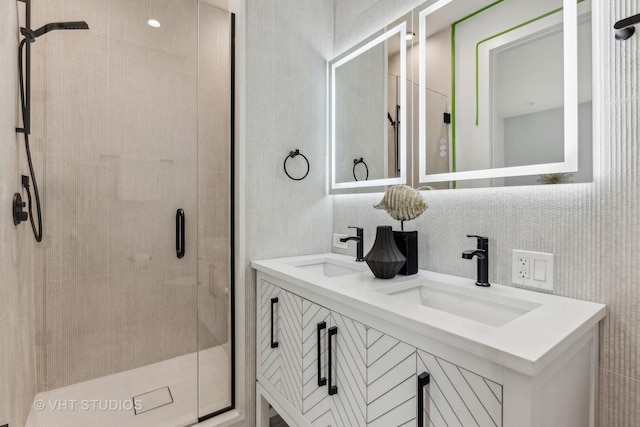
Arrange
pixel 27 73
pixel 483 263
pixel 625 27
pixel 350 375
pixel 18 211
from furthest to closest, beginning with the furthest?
pixel 27 73, pixel 18 211, pixel 483 263, pixel 350 375, pixel 625 27

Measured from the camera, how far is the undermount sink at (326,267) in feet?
5.19

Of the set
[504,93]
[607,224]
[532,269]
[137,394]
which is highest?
[504,93]

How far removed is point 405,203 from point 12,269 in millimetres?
1535

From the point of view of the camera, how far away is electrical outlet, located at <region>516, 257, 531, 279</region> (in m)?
1.03

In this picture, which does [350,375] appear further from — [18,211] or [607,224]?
[18,211]

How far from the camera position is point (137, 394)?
1498 mm

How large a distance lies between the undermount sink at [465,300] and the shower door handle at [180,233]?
1165 millimetres

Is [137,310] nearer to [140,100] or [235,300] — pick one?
[235,300]

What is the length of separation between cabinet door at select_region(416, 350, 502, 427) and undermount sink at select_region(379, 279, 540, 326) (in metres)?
0.23

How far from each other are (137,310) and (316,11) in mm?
1986

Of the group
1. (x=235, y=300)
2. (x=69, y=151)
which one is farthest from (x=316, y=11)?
(x=235, y=300)

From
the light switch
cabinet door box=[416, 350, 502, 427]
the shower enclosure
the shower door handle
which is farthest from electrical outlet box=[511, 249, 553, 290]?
the shower door handle

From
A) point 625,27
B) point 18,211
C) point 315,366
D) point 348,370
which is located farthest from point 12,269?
point 625,27

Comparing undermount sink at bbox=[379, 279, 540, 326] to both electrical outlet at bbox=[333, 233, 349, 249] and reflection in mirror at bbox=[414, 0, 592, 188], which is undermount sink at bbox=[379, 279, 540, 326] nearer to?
reflection in mirror at bbox=[414, 0, 592, 188]
